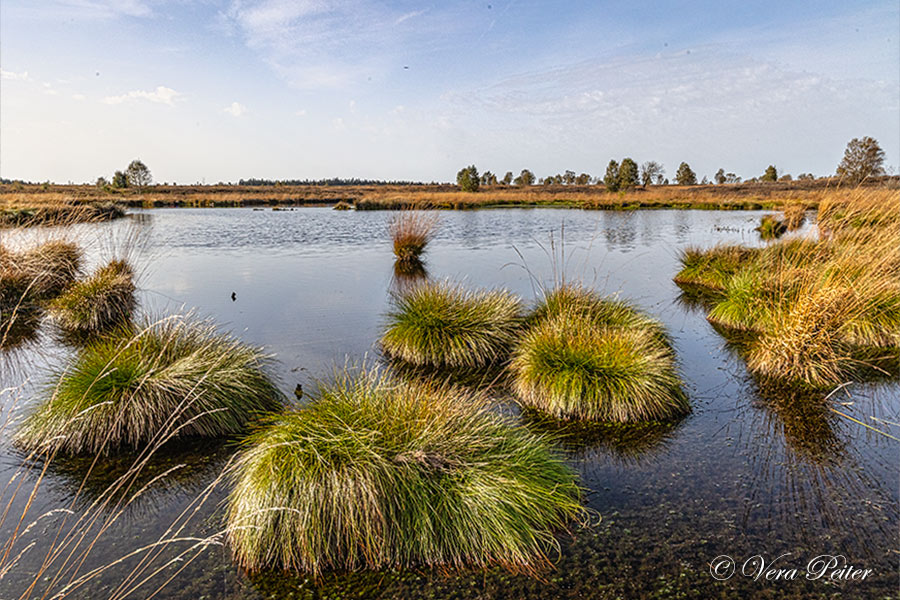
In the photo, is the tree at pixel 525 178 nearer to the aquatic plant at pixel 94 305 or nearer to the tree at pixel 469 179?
the tree at pixel 469 179

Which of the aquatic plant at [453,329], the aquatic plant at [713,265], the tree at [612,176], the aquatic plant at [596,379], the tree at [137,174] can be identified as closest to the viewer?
the aquatic plant at [596,379]

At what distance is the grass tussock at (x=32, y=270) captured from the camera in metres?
9.19

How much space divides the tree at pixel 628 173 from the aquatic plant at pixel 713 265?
48.4 meters

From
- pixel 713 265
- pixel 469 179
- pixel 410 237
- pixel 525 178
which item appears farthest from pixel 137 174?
pixel 713 265

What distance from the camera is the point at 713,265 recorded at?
12562mm

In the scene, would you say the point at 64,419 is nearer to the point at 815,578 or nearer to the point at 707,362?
the point at 815,578

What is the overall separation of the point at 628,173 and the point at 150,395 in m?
60.1

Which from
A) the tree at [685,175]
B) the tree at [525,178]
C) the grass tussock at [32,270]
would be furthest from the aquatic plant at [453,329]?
the tree at [525,178]

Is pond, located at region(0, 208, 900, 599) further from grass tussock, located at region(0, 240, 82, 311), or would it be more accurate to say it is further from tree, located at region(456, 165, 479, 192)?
tree, located at region(456, 165, 479, 192)

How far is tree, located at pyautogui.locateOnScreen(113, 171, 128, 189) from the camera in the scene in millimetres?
73562

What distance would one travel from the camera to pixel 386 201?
42.0 m

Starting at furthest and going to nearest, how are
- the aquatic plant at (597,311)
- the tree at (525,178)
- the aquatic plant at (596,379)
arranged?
the tree at (525,178), the aquatic plant at (597,311), the aquatic plant at (596,379)

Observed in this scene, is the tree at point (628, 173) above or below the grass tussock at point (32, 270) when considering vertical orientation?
above

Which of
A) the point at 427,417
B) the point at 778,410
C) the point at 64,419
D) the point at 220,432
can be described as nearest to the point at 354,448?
the point at 427,417
